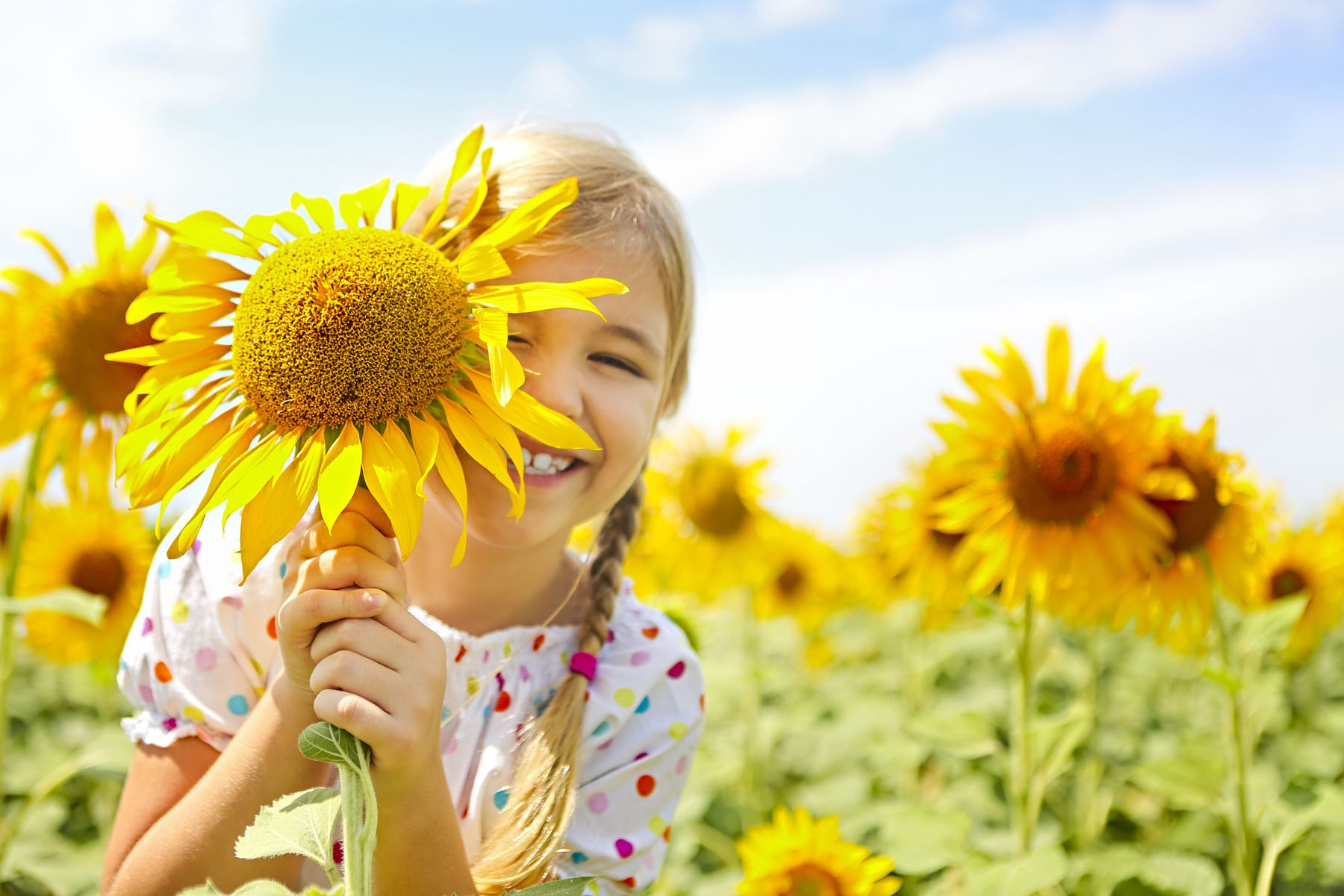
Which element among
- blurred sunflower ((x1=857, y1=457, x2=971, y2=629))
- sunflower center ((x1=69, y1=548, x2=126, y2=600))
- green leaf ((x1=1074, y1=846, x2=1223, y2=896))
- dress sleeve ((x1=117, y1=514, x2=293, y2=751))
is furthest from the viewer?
sunflower center ((x1=69, y1=548, x2=126, y2=600))

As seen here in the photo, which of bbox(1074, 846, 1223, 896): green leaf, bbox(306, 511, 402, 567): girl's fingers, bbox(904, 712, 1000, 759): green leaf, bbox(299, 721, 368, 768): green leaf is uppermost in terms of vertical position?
bbox(306, 511, 402, 567): girl's fingers

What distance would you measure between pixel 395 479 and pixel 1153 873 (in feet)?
7.49

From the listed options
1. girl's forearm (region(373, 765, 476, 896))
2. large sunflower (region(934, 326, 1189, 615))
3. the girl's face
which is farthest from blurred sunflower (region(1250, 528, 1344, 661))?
girl's forearm (region(373, 765, 476, 896))

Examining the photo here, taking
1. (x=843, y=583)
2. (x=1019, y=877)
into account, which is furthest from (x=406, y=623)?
(x=843, y=583)

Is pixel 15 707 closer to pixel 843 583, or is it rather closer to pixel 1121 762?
pixel 843 583

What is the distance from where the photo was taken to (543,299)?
1081 millimetres

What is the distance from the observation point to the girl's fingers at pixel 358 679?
102 centimetres

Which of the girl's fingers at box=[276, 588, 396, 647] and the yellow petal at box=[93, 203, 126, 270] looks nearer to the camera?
the girl's fingers at box=[276, 588, 396, 647]

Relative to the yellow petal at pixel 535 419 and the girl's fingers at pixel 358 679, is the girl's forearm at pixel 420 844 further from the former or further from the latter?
the yellow petal at pixel 535 419

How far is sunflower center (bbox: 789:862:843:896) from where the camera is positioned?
2.13m

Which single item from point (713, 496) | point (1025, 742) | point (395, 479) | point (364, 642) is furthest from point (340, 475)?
point (713, 496)

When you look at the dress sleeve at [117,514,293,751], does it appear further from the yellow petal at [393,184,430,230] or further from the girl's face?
the yellow petal at [393,184,430,230]

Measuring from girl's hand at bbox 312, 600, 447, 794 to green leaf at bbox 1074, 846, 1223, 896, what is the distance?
2.00m

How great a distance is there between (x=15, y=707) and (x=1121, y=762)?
14.5 ft
